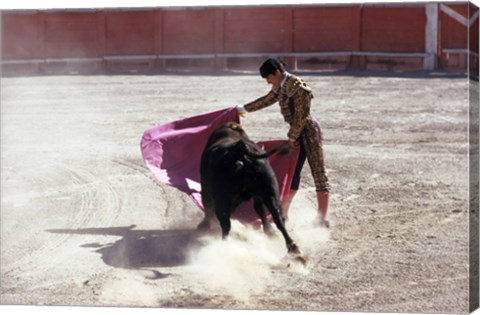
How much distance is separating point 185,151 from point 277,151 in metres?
1.00

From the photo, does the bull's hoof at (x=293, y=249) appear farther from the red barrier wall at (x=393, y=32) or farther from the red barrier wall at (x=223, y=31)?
the red barrier wall at (x=393, y=32)

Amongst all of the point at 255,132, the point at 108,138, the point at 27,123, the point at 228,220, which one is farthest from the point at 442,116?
the point at 228,220

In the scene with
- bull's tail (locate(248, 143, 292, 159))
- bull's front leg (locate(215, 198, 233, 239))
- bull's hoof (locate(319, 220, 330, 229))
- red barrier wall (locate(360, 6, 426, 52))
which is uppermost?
red barrier wall (locate(360, 6, 426, 52))

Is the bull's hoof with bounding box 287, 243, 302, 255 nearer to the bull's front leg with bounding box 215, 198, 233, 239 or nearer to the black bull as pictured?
the black bull

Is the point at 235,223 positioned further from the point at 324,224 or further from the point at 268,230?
the point at 324,224

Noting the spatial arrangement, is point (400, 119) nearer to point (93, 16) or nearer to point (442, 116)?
point (442, 116)

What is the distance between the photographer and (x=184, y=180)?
652cm

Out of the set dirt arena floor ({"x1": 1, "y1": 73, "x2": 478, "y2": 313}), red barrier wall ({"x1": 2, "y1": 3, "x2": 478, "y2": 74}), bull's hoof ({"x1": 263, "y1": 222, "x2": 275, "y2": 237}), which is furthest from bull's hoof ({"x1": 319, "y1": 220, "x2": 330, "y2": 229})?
red barrier wall ({"x1": 2, "y1": 3, "x2": 478, "y2": 74})

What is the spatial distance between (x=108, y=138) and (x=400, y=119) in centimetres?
254

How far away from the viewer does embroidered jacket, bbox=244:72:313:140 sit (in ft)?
19.8

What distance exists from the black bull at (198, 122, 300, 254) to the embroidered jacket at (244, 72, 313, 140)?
8.7 inches

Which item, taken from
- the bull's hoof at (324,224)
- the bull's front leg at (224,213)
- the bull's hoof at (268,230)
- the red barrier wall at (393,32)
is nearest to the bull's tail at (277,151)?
the bull's front leg at (224,213)

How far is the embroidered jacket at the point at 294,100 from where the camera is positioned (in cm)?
602

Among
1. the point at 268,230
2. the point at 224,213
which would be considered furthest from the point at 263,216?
the point at 224,213
